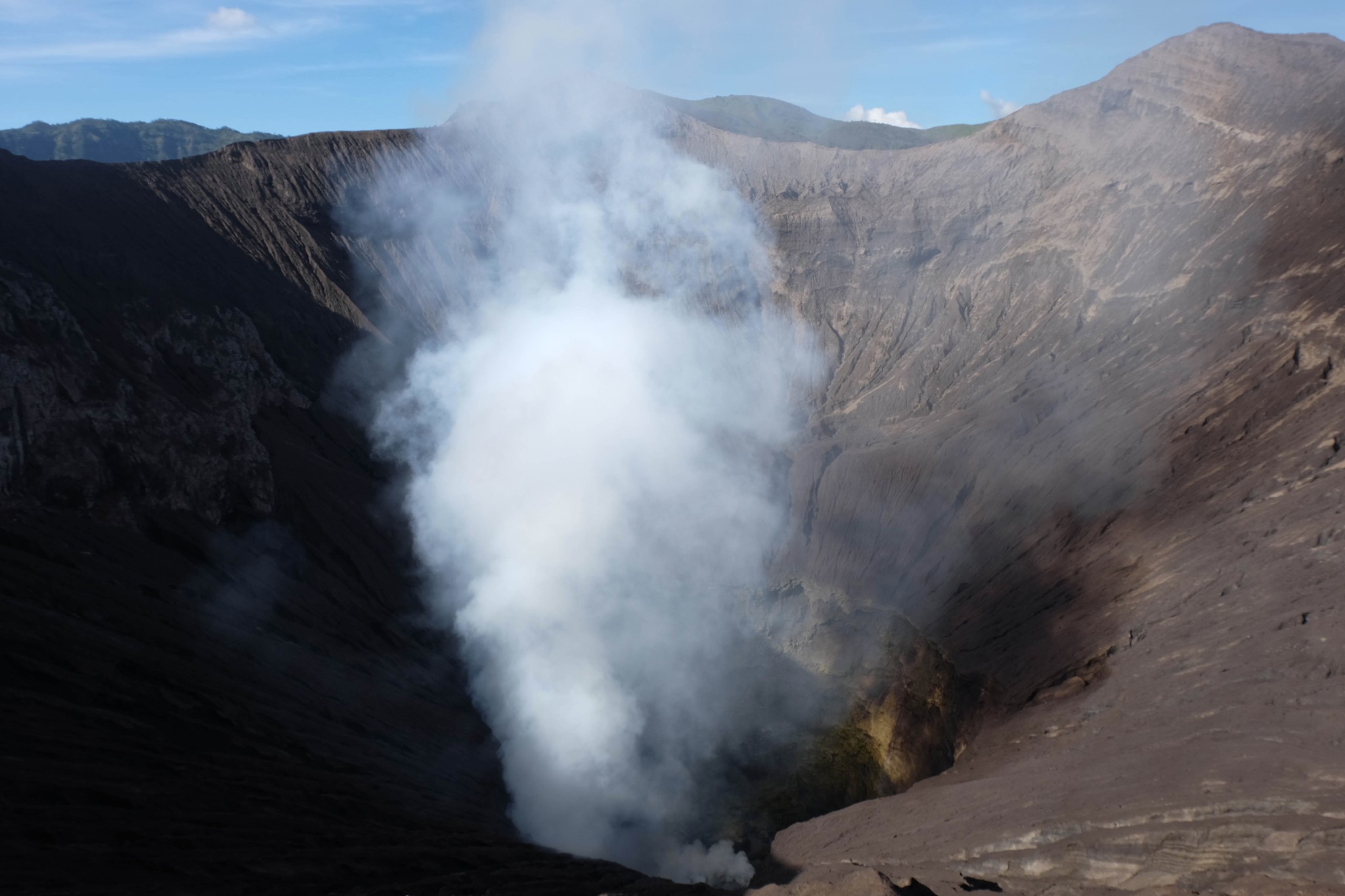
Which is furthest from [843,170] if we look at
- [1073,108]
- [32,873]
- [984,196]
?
[32,873]

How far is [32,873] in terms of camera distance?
49.6 feet

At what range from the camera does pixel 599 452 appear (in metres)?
51.4

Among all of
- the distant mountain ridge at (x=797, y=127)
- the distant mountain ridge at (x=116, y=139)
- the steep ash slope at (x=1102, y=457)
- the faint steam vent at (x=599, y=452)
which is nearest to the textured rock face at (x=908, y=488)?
the steep ash slope at (x=1102, y=457)

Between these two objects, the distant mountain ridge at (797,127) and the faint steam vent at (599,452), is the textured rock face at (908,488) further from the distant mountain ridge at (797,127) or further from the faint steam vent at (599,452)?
the distant mountain ridge at (797,127)

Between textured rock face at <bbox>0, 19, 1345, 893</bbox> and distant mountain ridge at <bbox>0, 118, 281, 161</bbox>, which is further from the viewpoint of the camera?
distant mountain ridge at <bbox>0, 118, 281, 161</bbox>

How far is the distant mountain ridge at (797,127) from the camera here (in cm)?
8925

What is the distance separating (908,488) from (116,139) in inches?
6693

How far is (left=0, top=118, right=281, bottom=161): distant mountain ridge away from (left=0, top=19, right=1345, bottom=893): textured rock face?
114 metres

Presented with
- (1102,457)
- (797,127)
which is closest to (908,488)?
(1102,457)

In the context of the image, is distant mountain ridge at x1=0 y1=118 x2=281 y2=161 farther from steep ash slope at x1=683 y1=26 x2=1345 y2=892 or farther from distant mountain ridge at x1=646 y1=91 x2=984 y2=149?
steep ash slope at x1=683 y1=26 x2=1345 y2=892

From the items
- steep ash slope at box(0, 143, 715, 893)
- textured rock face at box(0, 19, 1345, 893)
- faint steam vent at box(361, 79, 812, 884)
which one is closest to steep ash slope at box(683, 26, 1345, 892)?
textured rock face at box(0, 19, 1345, 893)

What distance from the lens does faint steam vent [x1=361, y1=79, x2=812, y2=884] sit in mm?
35719

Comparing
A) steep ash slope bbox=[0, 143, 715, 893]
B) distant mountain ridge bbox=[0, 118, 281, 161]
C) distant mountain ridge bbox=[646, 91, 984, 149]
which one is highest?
distant mountain ridge bbox=[0, 118, 281, 161]

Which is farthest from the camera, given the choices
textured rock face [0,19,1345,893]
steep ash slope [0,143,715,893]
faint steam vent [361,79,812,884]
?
faint steam vent [361,79,812,884]
